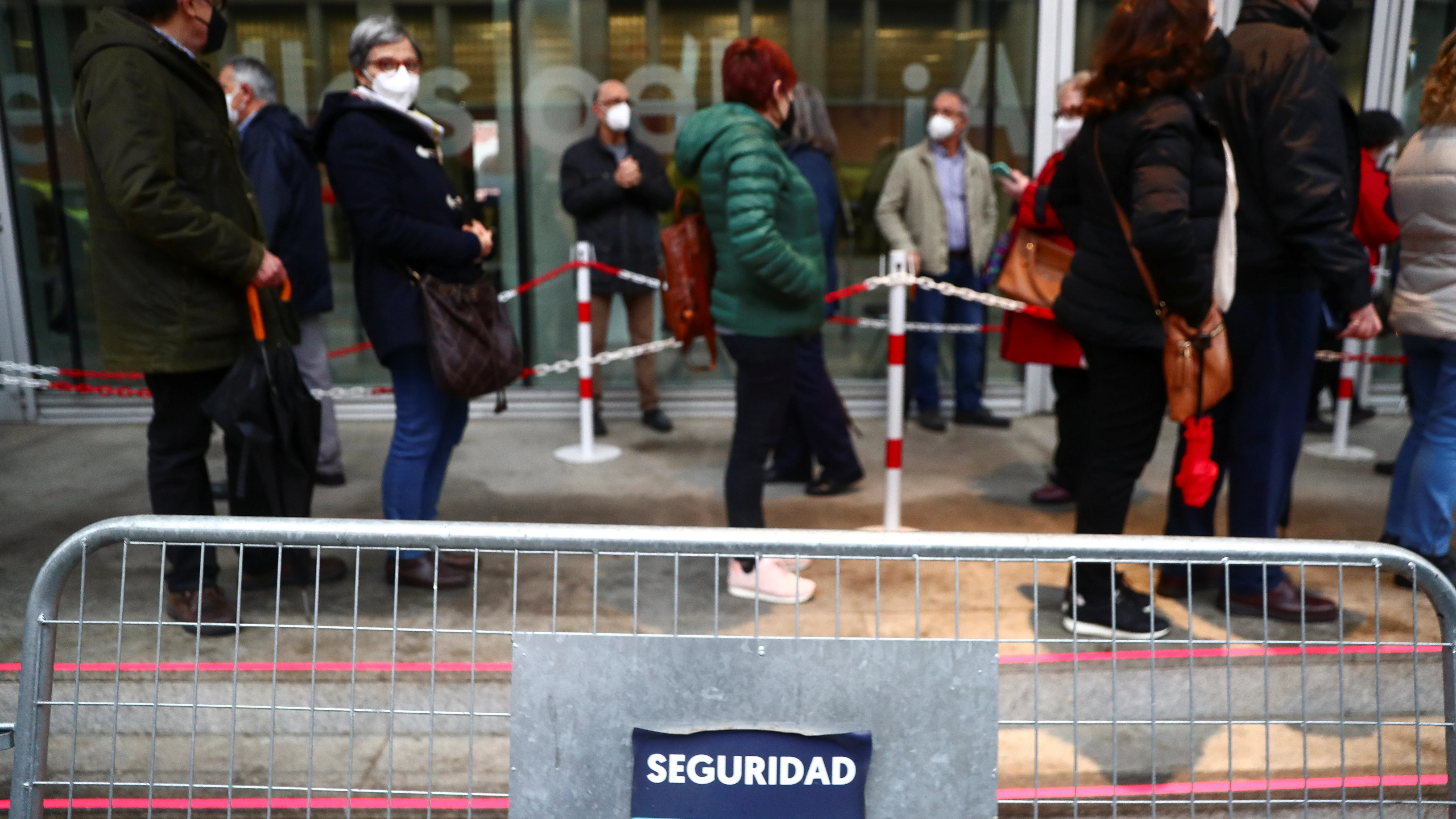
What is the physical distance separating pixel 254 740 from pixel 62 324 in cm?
491

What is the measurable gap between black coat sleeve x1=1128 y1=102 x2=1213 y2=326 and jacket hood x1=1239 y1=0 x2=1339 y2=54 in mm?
564

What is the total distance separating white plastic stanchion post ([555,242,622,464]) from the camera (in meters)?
5.98

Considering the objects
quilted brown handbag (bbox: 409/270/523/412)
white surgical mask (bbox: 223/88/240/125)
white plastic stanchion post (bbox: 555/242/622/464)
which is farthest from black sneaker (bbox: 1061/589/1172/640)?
white surgical mask (bbox: 223/88/240/125)

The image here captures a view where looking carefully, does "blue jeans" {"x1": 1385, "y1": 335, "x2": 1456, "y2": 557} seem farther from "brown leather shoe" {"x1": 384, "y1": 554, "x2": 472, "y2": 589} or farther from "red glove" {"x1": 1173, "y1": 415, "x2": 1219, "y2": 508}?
"brown leather shoe" {"x1": 384, "y1": 554, "x2": 472, "y2": 589}

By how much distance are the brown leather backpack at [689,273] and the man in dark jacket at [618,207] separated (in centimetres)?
245

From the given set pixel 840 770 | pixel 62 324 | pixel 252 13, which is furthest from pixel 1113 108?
pixel 62 324

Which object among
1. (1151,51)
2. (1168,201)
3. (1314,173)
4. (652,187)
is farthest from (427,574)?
(652,187)

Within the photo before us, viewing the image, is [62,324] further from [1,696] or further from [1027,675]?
[1027,675]

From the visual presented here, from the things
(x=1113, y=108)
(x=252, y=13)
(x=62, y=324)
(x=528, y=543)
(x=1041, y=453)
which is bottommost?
(x=1041, y=453)

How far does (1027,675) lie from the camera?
11.4 feet

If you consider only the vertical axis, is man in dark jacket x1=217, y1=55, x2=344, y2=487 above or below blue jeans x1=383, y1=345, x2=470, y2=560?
above

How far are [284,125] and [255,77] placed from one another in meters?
0.31

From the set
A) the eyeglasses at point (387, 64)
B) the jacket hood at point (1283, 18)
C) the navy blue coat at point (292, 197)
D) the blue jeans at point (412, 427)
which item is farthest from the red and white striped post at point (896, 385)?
the navy blue coat at point (292, 197)

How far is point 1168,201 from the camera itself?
10.9 ft
